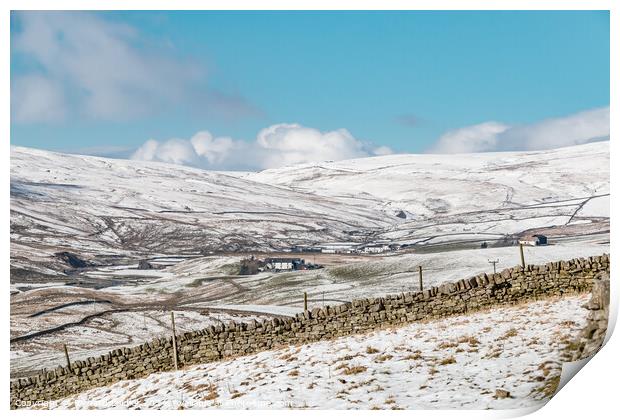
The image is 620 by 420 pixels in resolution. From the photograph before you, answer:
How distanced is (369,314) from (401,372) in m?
3.14

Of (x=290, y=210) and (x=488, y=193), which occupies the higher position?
(x=290, y=210)

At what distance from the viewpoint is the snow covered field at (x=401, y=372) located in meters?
12.0

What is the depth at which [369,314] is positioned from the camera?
635 inches

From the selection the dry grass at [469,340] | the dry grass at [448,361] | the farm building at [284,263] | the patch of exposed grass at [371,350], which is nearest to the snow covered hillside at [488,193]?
the farm building at [284,263]

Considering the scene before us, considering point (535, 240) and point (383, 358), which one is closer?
point (383, 358)

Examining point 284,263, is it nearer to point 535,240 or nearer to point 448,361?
point 535,240

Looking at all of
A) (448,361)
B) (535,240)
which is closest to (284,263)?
(535,240)

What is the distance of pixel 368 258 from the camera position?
1961 inches

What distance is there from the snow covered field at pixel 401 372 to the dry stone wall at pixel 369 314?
427mm

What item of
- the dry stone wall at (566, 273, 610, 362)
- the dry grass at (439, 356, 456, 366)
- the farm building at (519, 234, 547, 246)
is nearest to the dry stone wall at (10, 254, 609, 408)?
the dry grass at (439, 356, 456, 366)

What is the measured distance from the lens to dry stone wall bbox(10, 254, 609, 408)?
15.9 metres

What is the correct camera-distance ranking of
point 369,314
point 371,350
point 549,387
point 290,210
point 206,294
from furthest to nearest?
point 290,210 → point 206,294 → point 369,314 → point 371,350 → point 549,387

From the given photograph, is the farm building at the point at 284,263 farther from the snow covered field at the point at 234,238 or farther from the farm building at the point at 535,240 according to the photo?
the farm building at the point at 535,240
